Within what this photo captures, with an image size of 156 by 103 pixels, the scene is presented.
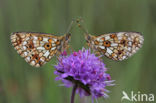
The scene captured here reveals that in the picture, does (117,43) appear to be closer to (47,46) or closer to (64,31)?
(47,46)

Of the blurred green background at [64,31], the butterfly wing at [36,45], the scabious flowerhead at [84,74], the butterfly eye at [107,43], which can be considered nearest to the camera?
the scabious flowerhead at [84,74]

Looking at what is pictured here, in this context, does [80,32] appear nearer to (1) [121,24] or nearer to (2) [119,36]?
(1) [121,24]

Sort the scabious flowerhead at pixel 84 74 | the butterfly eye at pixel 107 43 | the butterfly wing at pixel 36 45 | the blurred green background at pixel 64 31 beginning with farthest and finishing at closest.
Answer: the blurred green background at pixel 64 31 → the butterfly eye at pixel 107 43 → the butterfly wing at pixel 36 45 → the scabious flowerhead at pixel 84 74

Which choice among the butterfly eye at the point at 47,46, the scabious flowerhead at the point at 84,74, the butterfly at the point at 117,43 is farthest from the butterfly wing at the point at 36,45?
the butterfly at the point at 117,43

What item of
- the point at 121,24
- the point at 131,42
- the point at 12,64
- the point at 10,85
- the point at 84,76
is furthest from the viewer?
the point at 121,24

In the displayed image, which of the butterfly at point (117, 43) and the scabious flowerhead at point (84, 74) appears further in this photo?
the butterfly at point (117, 43)

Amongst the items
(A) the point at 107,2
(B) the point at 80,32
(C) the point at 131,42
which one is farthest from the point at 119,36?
(A) the point at 107,2

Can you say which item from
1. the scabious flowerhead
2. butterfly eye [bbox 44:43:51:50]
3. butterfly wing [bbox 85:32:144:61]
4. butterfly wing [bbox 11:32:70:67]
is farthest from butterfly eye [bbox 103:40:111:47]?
butterfly eye [bbox 44:43:51:50]

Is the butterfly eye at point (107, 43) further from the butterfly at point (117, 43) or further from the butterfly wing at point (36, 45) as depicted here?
the butterfly wing at point (36, 45)
